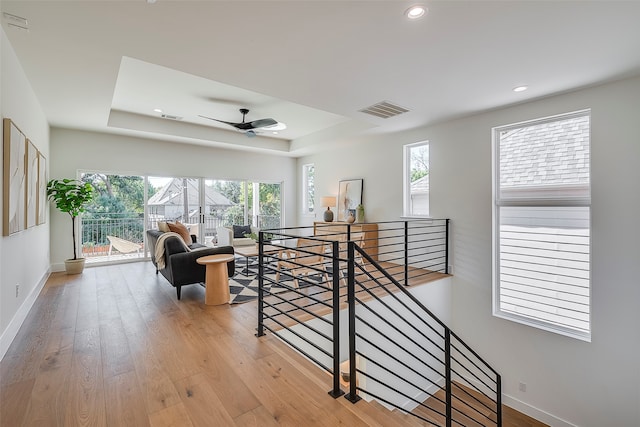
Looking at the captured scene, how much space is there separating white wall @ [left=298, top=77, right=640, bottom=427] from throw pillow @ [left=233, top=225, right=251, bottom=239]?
4.04 metres

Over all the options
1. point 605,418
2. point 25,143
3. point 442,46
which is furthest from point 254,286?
point 605,418

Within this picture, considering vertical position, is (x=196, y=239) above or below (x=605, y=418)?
above

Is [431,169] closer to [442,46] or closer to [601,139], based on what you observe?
[601,139]

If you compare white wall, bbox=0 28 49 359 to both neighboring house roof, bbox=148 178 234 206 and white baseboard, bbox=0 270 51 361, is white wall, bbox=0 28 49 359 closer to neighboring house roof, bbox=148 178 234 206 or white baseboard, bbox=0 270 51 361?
white baseboard, bbox=0 270 51 361

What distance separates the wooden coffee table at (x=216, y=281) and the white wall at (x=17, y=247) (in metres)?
1.58

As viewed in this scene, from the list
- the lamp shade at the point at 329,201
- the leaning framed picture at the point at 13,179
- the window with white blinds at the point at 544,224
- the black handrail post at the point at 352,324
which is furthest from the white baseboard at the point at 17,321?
the window with white blinds at the point at 544,224

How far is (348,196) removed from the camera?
6430 millimetres

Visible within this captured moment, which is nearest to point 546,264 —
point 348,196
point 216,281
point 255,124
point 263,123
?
point 348,196

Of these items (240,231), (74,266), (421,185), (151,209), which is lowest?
(74,266)

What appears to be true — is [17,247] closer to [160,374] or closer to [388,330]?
[160,374]

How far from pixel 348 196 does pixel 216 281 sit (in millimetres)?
3659

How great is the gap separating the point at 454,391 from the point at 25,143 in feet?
20.7

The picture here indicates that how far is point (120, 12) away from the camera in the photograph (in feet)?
6.69

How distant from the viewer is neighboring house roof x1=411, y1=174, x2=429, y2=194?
5.11 meters
